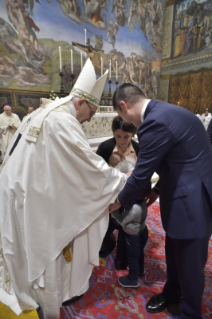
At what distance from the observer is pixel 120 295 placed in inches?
74.5

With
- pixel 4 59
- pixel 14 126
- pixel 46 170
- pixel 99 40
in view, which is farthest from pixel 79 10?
pixel 46 170

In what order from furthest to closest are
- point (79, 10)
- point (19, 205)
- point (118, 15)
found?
point (118, 15) → point (79, 10) → point (19, 205)

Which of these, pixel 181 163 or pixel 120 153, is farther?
pixel 120 153

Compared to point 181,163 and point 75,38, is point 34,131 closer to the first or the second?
point 181,163

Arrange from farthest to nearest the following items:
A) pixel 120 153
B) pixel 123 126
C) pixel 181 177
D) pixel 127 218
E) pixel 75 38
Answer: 1. pixel 75 38
2. pixel 120 153
3. pixel 123 126
4. pixel 127 218
5. pixel 181 177

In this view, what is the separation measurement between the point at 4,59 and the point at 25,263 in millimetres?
6358

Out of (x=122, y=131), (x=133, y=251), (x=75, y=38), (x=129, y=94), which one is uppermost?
(x=75, y=38)

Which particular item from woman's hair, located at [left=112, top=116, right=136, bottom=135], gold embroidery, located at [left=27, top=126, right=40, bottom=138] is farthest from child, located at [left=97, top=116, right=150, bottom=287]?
gold embroidery, located at [left=27, top=126, right=40, bottom=138]

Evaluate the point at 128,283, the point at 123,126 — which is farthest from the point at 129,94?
the point at 128,283

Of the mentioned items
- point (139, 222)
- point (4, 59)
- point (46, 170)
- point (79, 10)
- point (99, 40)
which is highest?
point (79, 10)

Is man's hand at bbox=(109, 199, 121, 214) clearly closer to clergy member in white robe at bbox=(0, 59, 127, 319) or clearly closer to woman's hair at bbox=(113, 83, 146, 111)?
clergy member in white robe at bbox=(0, 59, 127, 319)

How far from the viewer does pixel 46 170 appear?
136cm

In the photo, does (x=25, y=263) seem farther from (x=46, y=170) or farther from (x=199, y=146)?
(x=199, y=146)

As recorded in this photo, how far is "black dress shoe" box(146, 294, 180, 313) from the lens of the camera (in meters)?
1.73
